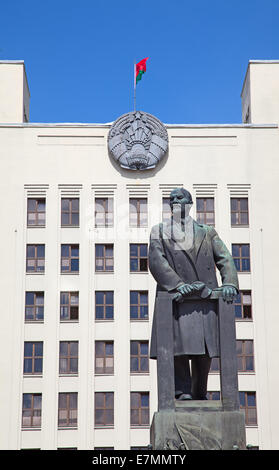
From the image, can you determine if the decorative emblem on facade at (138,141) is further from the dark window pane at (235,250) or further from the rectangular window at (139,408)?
the rectangular window at (139,408)

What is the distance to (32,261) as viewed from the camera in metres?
52.4

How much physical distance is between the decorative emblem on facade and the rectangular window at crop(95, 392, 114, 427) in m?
13.7

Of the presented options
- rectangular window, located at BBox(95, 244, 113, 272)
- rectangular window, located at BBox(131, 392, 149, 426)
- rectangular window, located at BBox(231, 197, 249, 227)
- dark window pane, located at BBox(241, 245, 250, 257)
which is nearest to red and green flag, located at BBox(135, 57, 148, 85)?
rectangular window, located at BBox(231, 197, 249, 227)

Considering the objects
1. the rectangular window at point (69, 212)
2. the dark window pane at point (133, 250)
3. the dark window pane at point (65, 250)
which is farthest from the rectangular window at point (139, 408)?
the rectangular window at point (69, 212)

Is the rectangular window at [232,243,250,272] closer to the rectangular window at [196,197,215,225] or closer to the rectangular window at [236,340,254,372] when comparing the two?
the rectangular window at [196,197,215,225]

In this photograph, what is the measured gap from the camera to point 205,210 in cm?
5341

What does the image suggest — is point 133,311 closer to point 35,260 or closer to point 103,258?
point 103,258

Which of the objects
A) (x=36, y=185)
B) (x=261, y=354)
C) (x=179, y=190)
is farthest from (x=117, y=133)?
(x=179, y=190)

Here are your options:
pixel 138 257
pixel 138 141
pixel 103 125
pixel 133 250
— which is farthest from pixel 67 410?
pixel 103 125

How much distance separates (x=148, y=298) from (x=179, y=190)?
34.5 m

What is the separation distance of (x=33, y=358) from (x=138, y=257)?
27.9 feet

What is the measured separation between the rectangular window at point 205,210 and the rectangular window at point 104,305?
7175 millimetres

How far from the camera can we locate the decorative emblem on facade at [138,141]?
175 feet
